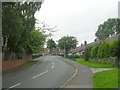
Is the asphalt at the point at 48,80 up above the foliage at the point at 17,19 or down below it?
below

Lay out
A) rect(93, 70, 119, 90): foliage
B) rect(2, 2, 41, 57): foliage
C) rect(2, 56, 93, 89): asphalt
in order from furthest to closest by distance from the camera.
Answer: rect(2, 2, 41, 57): foliage → rect(2, 56, 93, 89): asphalt → rect(93, 70, 119, 90): foliage

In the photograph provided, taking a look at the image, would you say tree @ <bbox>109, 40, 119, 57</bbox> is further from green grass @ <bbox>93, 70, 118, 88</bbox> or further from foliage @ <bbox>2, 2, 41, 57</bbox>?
green grass @ <bbox>93, 70, 118, 88</bbox>

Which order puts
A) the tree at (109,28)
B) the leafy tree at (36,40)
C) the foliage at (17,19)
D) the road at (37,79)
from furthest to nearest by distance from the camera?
1. the tree at (109,28)
2. the leafy tree at (36,40)
3. the foliage at (17,19)
4. the road at (37,79)

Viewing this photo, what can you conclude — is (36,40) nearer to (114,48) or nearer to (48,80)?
(114,48)

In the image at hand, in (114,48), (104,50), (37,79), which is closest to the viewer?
(37,79)

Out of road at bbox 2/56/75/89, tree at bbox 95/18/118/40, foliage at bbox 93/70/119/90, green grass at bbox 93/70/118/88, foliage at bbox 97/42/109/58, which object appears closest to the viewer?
foliage at bbox 93/70/119/90

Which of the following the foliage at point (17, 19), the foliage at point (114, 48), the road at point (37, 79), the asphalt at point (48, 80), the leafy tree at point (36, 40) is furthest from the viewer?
the leafy tree at point (36, 40)

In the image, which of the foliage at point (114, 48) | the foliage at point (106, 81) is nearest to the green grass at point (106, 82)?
the foliage at point (106, 81)

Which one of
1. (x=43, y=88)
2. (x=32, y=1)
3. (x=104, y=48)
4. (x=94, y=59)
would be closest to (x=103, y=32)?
(x=94, y=59)

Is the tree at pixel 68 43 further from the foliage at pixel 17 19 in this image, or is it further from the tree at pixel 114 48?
the foliage at pixel 17 19

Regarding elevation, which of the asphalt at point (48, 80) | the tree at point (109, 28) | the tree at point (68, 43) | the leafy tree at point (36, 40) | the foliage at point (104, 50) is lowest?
the asphalt at point (48, 80)

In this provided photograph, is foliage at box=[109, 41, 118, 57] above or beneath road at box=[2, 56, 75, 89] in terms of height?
above

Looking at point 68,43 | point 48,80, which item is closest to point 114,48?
point 48,80

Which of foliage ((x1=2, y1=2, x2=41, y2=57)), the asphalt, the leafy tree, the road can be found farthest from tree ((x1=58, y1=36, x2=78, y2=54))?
the asphalt
